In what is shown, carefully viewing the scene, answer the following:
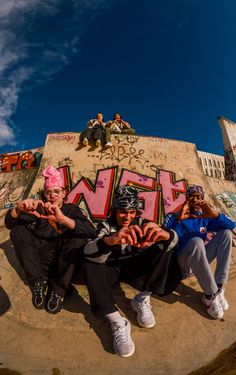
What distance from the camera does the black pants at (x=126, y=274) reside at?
93.3 inches

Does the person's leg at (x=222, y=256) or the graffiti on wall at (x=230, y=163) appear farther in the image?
the graffiti on wall at (x=230, y=163)

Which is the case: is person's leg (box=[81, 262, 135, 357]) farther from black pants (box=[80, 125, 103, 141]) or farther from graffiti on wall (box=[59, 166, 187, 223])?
black pants (box=[80, 125, 103, 141])

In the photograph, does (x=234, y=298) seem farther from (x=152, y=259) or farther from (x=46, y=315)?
(x=46, y=315)

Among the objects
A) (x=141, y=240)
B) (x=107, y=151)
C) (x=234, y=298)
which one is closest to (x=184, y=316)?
(x=234, y=298)

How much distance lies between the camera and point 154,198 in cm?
637

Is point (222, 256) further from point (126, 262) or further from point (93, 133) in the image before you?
point (93, 133)

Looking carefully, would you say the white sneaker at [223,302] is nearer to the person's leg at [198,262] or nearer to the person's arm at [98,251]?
the person's leg at [198,262]

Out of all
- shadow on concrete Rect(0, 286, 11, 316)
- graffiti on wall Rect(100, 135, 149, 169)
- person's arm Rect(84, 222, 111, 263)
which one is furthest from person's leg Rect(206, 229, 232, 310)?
graffiti on wall Rect(100, 135, 149, 169)

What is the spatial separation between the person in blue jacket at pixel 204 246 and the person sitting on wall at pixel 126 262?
0.29 metres

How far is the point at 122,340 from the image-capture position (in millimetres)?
2314

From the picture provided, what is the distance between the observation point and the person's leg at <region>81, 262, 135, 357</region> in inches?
91.0

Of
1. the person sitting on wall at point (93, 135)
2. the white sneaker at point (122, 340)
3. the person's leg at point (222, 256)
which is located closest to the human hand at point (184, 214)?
the person's leg at point (222, 256)

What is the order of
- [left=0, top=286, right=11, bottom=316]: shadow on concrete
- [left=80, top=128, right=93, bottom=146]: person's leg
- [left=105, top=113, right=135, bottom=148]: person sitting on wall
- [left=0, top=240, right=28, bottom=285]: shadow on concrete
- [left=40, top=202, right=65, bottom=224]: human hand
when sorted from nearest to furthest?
[left=40, top=202, right=65, bottom=224]: human hand
[left=0, top=286, right=11, bottom=316]: shadow on concrete
[left=0, top=240, right=28, bottom=285]: shadow on concrete
[left=80, top=128, right=93, bottom=146]: person's leg
[left=105, top=113, right=135, bottom=148]: person sitting on wall

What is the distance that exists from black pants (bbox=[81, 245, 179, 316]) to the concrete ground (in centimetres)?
49
